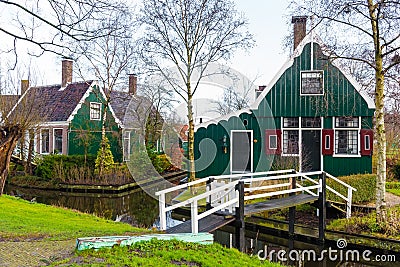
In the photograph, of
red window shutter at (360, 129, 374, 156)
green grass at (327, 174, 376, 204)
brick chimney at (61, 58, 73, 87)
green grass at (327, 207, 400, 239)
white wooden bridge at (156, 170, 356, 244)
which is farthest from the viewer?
brick chimney at (61, 58, 73, 87)

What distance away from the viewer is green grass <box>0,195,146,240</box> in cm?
760

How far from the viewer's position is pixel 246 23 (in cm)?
1633

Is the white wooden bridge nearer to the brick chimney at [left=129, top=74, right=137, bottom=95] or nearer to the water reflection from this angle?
the water reflection

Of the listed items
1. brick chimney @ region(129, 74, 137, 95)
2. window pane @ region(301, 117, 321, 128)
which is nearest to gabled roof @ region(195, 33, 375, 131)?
window pane @ region(301, 117, 321, 128)

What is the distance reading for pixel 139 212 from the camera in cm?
1480

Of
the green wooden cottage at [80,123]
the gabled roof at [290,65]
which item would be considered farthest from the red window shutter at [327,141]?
the green wooden cottage at [80,123]

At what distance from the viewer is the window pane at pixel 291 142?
16.7 m

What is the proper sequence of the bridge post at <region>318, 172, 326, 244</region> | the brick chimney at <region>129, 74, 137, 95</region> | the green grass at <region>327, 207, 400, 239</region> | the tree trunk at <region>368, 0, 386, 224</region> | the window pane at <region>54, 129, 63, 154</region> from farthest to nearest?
the window pane at <region>54, 129, 63, 154</region>, the brick chimney at <region>129, 74, 137, 95</region>, the bridge post at <region>318, 172, 326, 244</region>, the tree trunk at <region>368, 0, 386, 224</region>, the green grass at <region>327, 207, 400, 239</region>

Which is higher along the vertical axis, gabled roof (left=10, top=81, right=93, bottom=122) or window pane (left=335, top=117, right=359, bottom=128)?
gabled roof (left=10, top=81, right=93, bottom=122)

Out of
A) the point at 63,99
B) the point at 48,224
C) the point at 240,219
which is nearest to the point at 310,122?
the point at 240,219

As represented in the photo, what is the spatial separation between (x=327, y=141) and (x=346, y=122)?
3.42 ft

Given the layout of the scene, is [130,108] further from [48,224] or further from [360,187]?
[48,224]

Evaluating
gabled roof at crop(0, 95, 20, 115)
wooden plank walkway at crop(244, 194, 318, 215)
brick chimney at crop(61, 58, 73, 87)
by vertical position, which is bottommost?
wooden plank walkway at crop(244, 194, 318, 215)

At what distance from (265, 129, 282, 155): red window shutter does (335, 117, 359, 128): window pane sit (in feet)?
7.51
